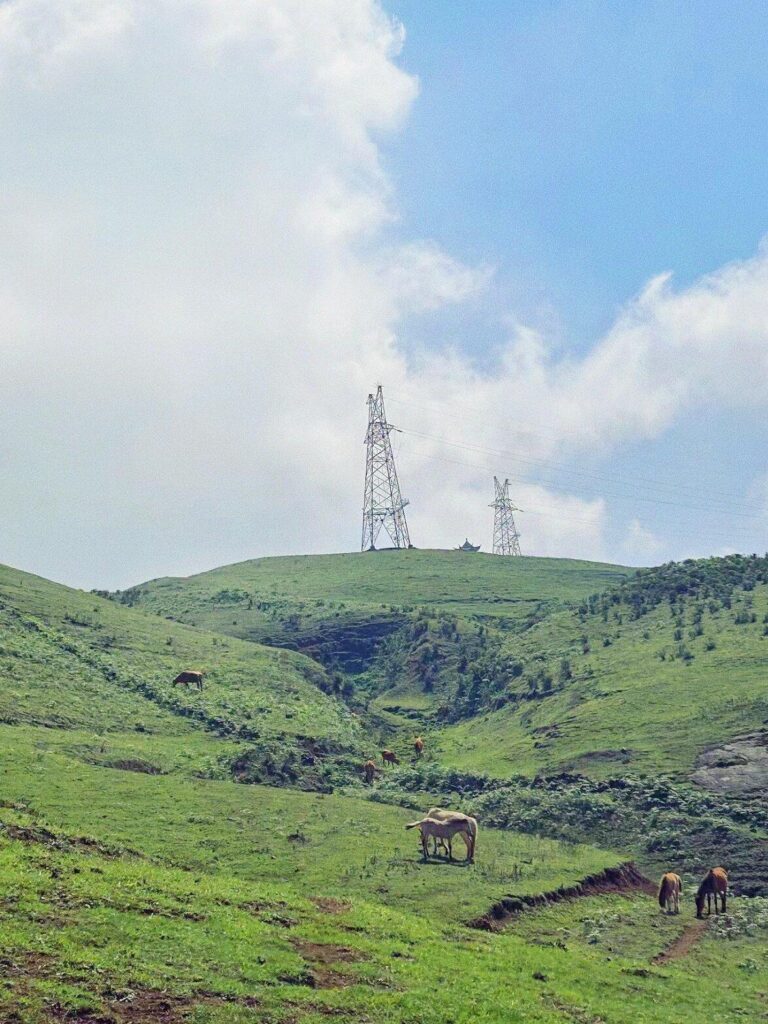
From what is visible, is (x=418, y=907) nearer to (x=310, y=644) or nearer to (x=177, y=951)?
(x=177, y=951)

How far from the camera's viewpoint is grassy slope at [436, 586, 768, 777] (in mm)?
70875

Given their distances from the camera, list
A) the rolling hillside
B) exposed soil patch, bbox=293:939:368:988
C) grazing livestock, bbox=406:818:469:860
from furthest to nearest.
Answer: the rolling hillside
grazing livestock, bbox=406:818:469:860
exposed soil patch, bbox=293:939:368:988

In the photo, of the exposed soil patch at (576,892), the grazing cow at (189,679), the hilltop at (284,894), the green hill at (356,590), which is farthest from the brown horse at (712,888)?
the green hill at (356,590)

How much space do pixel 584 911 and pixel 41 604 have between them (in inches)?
2496

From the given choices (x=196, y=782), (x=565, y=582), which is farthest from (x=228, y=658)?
(x=565, y=582)

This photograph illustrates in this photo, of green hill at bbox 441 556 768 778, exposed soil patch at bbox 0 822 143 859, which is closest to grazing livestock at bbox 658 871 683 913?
green hill at bbox 441 556 768 778

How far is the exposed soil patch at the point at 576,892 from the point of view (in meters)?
38.2

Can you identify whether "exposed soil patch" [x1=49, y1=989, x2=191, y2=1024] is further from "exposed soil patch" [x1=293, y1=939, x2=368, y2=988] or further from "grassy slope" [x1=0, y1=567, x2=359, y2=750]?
"grassy slope" [x1=0, y1=567, x2=359, y2=750]

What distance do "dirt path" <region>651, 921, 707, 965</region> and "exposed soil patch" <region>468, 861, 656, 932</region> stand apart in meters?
4.40

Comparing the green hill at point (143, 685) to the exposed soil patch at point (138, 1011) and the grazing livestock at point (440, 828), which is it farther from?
the exposed soil patch at point (138, 1011)

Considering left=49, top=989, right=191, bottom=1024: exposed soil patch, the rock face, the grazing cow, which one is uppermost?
the grazing cow

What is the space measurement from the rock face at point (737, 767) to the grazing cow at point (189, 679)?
3542cm

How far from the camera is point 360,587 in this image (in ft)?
523

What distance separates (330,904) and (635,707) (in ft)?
156
